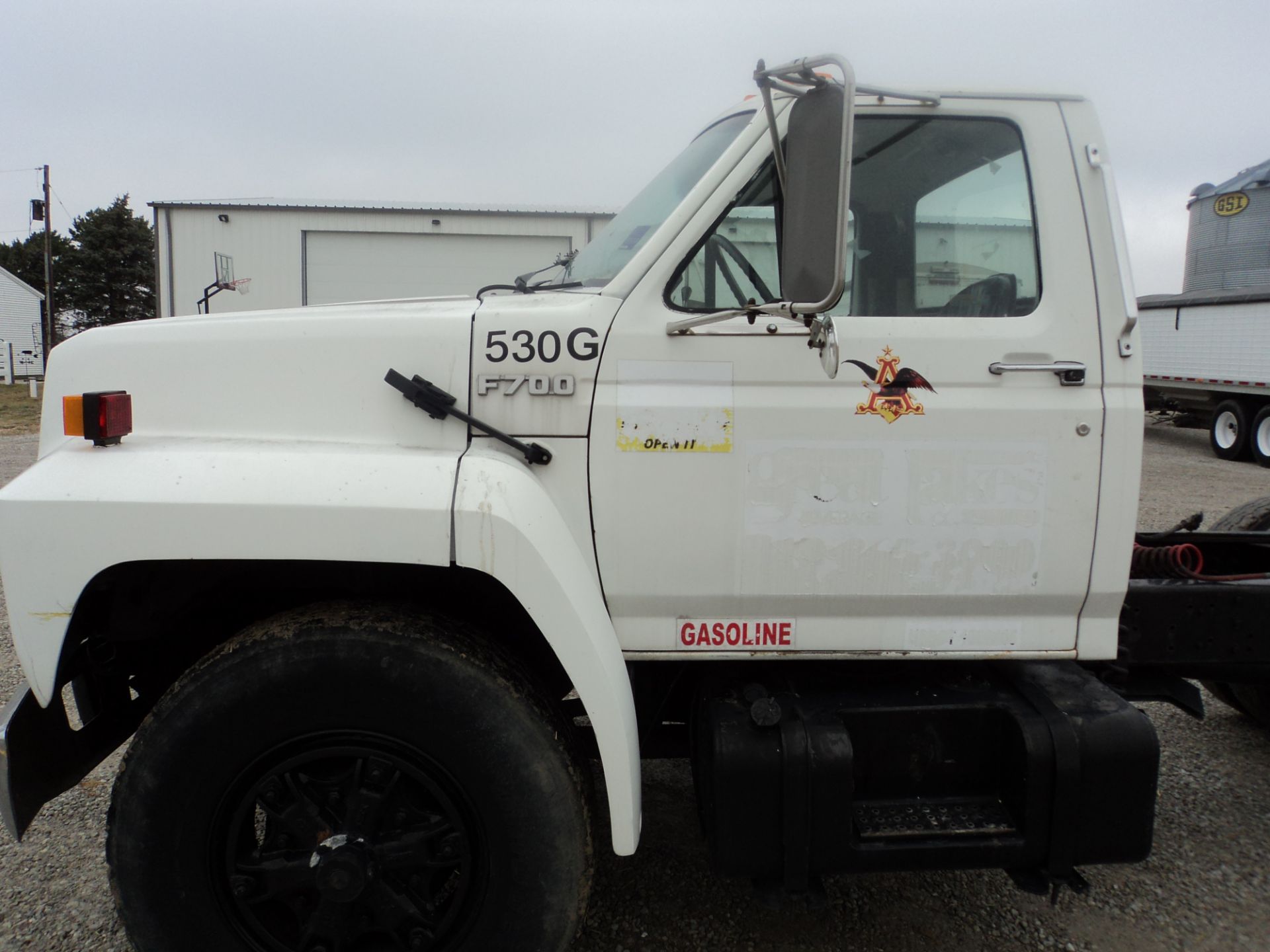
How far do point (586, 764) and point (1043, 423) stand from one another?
4.67 ft

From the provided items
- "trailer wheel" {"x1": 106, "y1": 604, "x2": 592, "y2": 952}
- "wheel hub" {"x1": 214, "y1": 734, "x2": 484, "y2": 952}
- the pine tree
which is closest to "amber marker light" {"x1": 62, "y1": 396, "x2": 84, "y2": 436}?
"trailer wheel" {"x1": 106, "y1": 604, "x2": 592, "y2": 952}

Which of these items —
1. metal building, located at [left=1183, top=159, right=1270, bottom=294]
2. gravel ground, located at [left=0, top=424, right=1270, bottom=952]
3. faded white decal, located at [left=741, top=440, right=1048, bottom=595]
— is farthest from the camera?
metal building, located at [left=1183, top=159, right=1270, bottom=294]

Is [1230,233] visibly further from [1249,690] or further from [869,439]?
[869,439]

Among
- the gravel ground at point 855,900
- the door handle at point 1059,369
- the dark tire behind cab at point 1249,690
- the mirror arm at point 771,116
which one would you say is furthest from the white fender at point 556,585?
the dark tire behind cab at point 1249,690

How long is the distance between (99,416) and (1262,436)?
16.4 m

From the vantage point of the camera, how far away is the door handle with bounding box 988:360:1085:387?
6.84ft

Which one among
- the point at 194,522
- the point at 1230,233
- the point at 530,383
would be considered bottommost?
the point at 194,522

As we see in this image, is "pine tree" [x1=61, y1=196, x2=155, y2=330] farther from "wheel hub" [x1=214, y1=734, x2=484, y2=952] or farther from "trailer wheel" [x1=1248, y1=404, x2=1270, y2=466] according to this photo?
"wheel hub" [x1=214, y1=734, x2=484, y2=952]

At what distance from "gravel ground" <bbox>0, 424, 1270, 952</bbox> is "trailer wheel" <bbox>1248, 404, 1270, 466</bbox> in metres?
12.9

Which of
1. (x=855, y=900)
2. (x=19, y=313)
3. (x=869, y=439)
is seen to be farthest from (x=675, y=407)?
(x=19, y=313)

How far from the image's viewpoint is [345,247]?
53.7 feet

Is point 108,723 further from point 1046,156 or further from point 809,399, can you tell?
point 1046,156

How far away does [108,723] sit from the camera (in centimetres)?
238

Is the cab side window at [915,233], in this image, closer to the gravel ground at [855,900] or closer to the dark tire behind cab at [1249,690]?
the gravel ground at [855,900]
